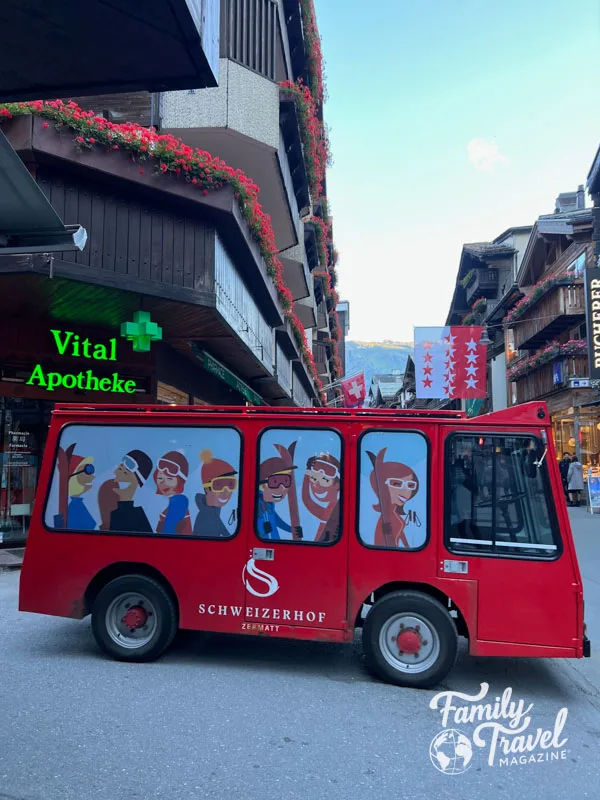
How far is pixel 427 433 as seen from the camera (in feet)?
18.7

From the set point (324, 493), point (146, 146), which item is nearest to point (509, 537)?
point (324, 493)

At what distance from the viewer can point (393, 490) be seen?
5.70 metres

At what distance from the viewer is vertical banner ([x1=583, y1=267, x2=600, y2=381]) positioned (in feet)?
67.4

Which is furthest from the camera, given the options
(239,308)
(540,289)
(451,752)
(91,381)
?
(540,289)

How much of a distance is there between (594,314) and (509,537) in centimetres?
1749

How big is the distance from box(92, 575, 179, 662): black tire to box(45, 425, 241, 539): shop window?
512mm

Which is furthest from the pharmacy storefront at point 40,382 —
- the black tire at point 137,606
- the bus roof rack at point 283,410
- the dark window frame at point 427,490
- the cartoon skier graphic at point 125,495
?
the dark window frame at point 427,490

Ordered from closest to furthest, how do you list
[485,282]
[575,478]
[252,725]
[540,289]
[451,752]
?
[451,752] < [252,725] < [575,478] < [540,289] < [485,282]

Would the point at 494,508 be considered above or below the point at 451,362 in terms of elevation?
below

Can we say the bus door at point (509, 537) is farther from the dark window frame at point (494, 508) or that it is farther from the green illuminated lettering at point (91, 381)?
the green illuminated lettering at point (91, 381)

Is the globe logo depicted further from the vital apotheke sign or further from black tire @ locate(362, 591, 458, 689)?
the vital apotheke sign

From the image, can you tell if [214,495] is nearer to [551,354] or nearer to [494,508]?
[494,508]

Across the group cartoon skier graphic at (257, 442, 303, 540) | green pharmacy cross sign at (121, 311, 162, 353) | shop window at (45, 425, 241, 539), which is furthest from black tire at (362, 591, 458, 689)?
green pharmacy cross sign at (121, 311, 162, 353)

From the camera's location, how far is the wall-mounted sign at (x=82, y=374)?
12586mm
